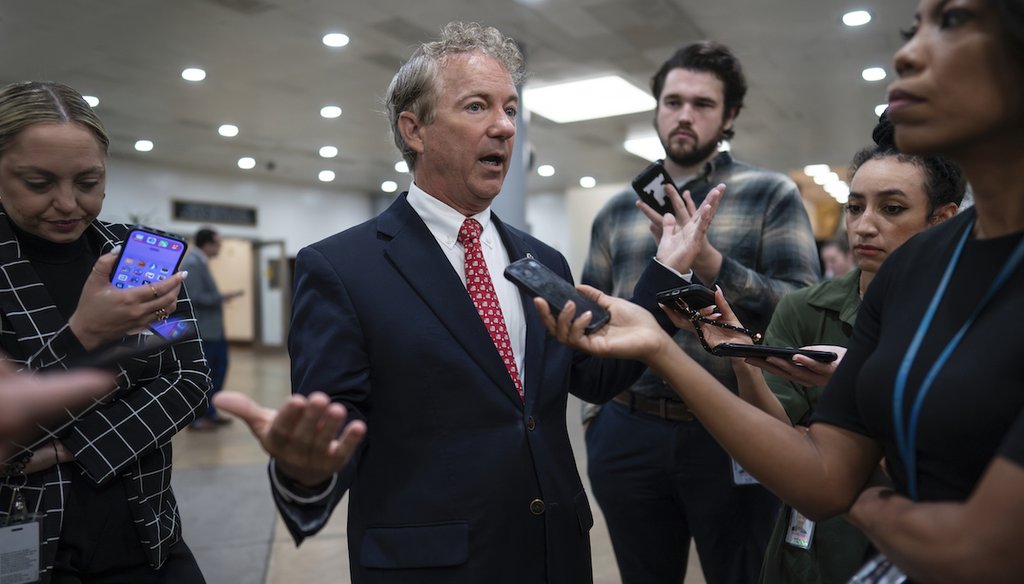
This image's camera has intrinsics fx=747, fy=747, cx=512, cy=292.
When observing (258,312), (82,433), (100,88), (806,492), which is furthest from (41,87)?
(258,312)

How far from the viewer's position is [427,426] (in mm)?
1461

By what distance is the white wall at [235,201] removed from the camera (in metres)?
13.2

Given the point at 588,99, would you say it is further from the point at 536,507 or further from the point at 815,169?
the point at 536,507

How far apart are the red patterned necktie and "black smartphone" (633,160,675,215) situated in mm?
569

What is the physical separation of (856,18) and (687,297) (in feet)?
20.3

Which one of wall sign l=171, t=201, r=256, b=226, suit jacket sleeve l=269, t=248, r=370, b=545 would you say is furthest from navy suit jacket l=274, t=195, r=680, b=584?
wall sign l=171, t=201, r=256, b=226

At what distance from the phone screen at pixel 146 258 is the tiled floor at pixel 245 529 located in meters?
2.42

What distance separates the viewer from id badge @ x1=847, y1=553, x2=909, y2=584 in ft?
3.26

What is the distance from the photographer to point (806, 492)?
1133 mm

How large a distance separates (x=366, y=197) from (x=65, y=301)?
Result: 53.2 feet

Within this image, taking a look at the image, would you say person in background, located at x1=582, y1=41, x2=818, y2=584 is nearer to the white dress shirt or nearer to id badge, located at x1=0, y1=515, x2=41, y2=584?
the white dress shirt

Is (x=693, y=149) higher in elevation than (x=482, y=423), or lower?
higher

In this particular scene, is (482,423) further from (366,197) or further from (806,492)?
(366,197)

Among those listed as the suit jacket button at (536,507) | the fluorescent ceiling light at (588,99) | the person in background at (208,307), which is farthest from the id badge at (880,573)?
the fluorescent ceiling light at (588,99)
